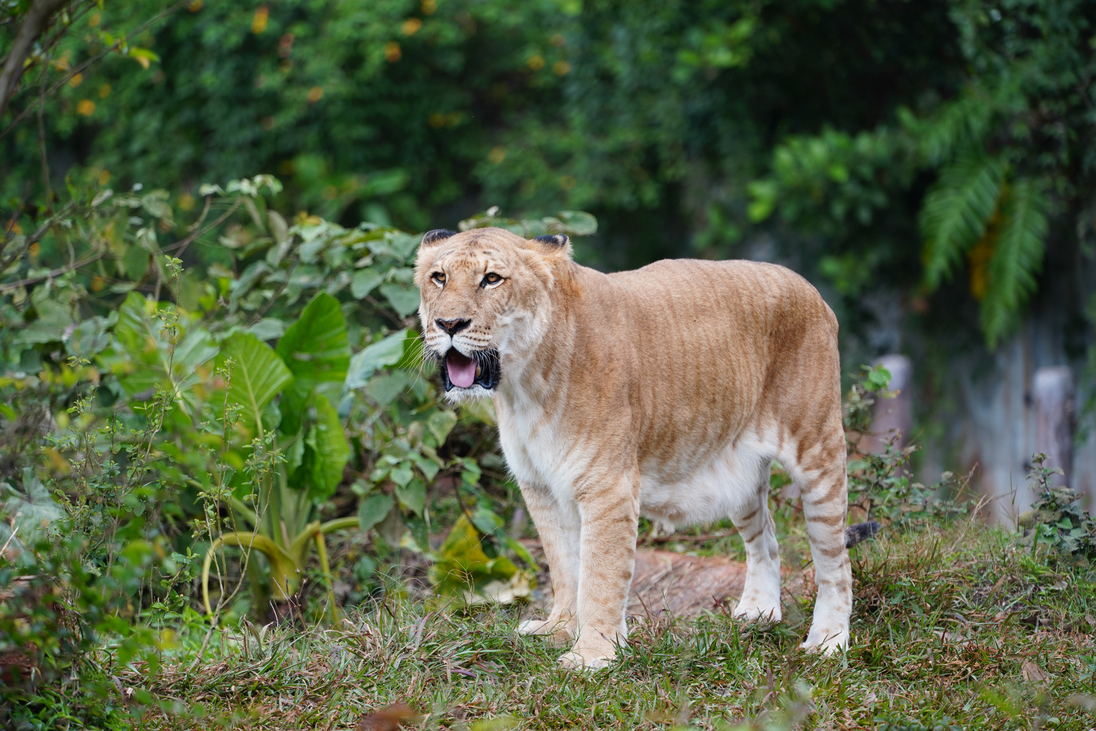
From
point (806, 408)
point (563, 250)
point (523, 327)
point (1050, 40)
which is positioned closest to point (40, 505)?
point (523, 327)

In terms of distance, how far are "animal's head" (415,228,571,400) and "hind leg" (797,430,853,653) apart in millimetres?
1324

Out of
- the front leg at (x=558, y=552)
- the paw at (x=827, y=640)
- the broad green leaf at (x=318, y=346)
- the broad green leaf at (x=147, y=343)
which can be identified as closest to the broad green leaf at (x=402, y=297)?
the broad green leaf at (x=318, y=346)

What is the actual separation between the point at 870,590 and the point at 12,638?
318 cm

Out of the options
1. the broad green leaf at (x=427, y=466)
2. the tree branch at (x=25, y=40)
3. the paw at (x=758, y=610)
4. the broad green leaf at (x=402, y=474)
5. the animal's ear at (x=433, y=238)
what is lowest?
the paw at (x=758, y=610)

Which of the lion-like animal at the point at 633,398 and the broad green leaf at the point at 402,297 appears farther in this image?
the broad green leaf at the point at 402,297

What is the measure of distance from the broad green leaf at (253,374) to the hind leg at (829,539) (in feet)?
7.74

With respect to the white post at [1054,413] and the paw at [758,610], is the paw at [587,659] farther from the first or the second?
the white post at [1054,413]

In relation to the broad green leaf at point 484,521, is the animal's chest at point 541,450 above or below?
above

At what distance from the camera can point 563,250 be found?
3.85 metres

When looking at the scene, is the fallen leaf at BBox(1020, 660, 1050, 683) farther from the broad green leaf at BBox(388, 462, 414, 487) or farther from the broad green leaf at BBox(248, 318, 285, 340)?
the broad green leaf at BBox(248, 318, 285, 340)

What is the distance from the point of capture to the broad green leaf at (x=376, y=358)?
4.93 meters

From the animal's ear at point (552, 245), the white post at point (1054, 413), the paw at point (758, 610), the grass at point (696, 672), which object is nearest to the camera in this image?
the grass at point (696, 672)

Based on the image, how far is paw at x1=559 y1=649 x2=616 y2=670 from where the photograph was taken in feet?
11.8

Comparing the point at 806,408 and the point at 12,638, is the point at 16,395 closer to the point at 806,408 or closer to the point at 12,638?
the point at 12,638
